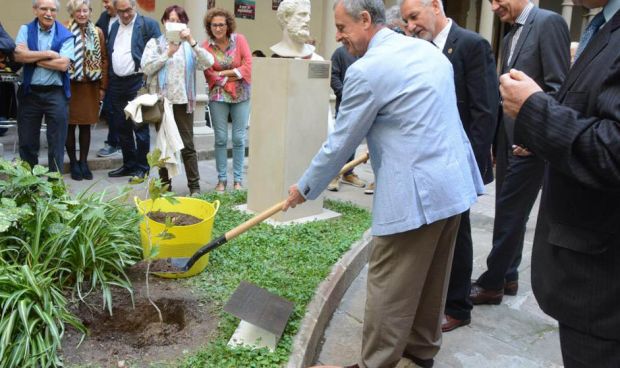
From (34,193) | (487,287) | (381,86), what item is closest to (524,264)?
(487,287)

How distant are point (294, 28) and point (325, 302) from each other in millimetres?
2638

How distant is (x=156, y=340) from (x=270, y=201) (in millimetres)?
2326

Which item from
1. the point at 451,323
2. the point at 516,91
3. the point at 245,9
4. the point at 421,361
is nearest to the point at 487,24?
the point at 245,9

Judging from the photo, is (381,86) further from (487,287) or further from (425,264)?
(487,287)

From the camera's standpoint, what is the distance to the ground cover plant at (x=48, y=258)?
101 inches

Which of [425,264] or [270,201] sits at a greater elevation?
[425,264]

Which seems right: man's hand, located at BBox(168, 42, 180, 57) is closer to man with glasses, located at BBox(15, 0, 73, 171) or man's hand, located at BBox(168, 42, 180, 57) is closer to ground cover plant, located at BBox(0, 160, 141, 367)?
man with glasses, located at BBox(15, 0, 73, 171)

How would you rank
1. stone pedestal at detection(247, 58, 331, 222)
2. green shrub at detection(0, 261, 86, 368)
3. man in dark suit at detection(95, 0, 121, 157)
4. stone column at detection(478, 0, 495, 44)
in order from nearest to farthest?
green shrub at detection(0, 261, 86, 368) → stone pedestal at detection(247, 58, 331, 222) → man in dark suit at detection(95, 0, 121, 157) → stone column at detection(478, 0, 495, 44)

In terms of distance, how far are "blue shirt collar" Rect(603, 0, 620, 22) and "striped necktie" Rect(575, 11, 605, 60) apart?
2 centimetres

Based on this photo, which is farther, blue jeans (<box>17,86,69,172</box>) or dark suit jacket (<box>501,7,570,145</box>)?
blue jeans (<box>17,86,69,172</box>)

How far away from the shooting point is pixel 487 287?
3857 mm

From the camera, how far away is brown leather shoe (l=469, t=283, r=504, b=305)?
3.86 meters

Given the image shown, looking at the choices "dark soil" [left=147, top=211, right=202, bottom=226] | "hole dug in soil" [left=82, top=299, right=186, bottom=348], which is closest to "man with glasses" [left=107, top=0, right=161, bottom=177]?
"dark soil" [left=147, top=211, right=202, bottom=226]

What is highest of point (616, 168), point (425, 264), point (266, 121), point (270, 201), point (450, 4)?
point (450, 4)
